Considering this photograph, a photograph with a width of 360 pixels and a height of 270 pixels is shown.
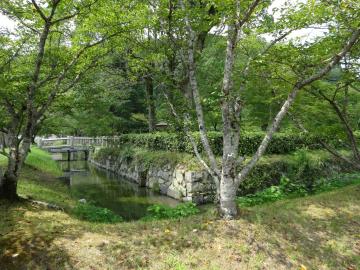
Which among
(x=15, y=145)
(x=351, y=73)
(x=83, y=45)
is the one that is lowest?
(x=15, y=145)

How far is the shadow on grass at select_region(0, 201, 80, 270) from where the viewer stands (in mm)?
4348

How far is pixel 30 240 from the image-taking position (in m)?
4.94

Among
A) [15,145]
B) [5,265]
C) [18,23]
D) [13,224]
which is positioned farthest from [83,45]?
[5,265]

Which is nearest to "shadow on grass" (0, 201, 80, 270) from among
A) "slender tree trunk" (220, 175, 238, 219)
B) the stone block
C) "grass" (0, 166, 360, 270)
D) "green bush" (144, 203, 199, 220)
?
"grass" (0, 166, 360, 270)

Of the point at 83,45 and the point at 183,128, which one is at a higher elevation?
the point at 83,45

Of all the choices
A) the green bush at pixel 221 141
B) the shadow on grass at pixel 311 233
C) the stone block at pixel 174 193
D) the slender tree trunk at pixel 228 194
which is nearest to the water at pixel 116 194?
the stone block at pixel 174 193

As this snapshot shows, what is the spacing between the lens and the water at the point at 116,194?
40.1ft

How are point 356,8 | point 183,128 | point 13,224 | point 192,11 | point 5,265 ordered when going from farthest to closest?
1. point 183,128
2. point 192,11
3. point 356,8
4. point 13,224
5. point 5,265

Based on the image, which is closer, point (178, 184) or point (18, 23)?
point (18, 23)

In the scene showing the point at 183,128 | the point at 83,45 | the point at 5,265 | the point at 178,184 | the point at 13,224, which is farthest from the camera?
the point at 178,184

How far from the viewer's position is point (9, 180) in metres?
6.86

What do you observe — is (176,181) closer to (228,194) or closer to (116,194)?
(116,194)

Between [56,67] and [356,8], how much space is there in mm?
7268

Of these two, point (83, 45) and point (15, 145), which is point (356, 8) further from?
point (15, 145)
